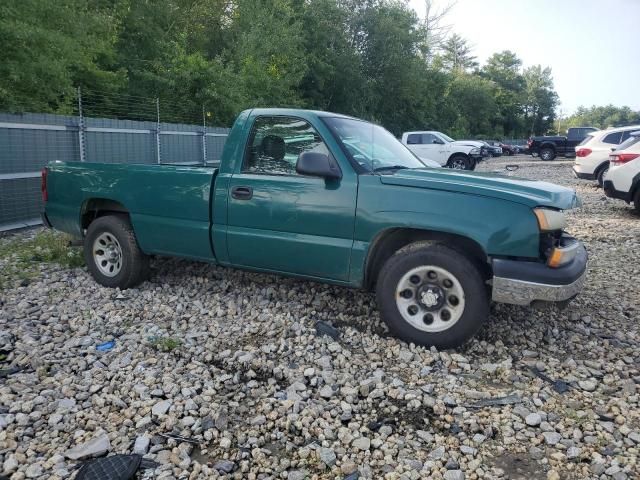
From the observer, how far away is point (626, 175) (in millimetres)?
10211

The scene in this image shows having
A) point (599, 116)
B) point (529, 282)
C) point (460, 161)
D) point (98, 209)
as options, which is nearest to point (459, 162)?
point (460, 161)

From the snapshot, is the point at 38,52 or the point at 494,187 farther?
the point at 38,52

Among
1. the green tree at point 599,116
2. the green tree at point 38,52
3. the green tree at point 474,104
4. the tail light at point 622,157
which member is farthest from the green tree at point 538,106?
the green tree at point 38,52

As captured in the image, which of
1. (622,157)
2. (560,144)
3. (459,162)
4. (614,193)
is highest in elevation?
(560,144)

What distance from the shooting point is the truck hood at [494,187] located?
377cm

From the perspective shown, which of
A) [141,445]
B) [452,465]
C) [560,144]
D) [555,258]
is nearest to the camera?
[452,465]

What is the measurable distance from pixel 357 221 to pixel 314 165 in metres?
0.56

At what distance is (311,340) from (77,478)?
6.75ft

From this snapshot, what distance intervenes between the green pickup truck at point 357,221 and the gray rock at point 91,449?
6.88 feet

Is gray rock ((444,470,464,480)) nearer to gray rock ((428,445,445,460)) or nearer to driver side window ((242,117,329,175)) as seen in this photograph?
gray rock ((428,445,445,460))

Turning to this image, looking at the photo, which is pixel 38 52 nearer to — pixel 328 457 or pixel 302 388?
pixel 302 388

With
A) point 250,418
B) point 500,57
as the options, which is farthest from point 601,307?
point 500,57

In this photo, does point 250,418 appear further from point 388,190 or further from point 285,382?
point 388,190

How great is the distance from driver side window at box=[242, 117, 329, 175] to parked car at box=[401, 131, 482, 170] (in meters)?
→ 18.0
